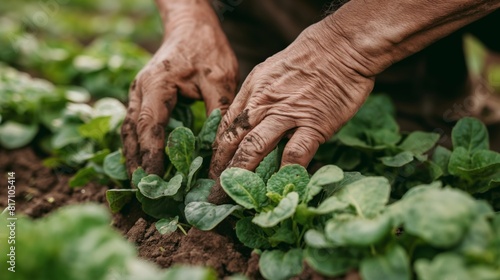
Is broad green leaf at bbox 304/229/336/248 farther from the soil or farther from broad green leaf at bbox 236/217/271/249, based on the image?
broad green leaf at bbox 236/217/271/249

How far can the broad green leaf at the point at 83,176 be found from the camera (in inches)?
80.4

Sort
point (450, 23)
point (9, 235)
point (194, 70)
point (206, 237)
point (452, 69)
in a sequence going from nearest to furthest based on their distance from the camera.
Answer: point (9, 235) → point (206, 237) → point (450, 23) → point (194, 70) → point (452, 69)

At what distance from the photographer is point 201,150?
1.85m

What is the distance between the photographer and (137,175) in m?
1.74

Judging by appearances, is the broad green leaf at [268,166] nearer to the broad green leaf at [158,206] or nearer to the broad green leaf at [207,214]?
the broad green leaf at [207,214]

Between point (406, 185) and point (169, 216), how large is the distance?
81cm

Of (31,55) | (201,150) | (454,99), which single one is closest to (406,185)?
(201,150)

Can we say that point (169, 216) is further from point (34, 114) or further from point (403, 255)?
point (34, 114)

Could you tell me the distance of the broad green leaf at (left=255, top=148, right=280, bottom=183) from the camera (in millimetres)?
1621

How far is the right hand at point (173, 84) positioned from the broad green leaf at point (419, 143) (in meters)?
0.66

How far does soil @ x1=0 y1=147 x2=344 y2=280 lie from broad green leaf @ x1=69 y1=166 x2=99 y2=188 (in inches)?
2.6

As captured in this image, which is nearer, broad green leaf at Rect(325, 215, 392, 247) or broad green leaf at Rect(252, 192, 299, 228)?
broad green leaf at Rect(325, 215, 392, 247)

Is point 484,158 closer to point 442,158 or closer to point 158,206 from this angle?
point 442,158

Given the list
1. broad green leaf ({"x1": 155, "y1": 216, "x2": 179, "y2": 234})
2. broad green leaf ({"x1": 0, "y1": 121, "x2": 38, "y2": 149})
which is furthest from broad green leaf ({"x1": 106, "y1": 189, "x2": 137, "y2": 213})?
broad green leaf ({"x1": 0, "y1": 121, "x2": 38, "y2": 149})
